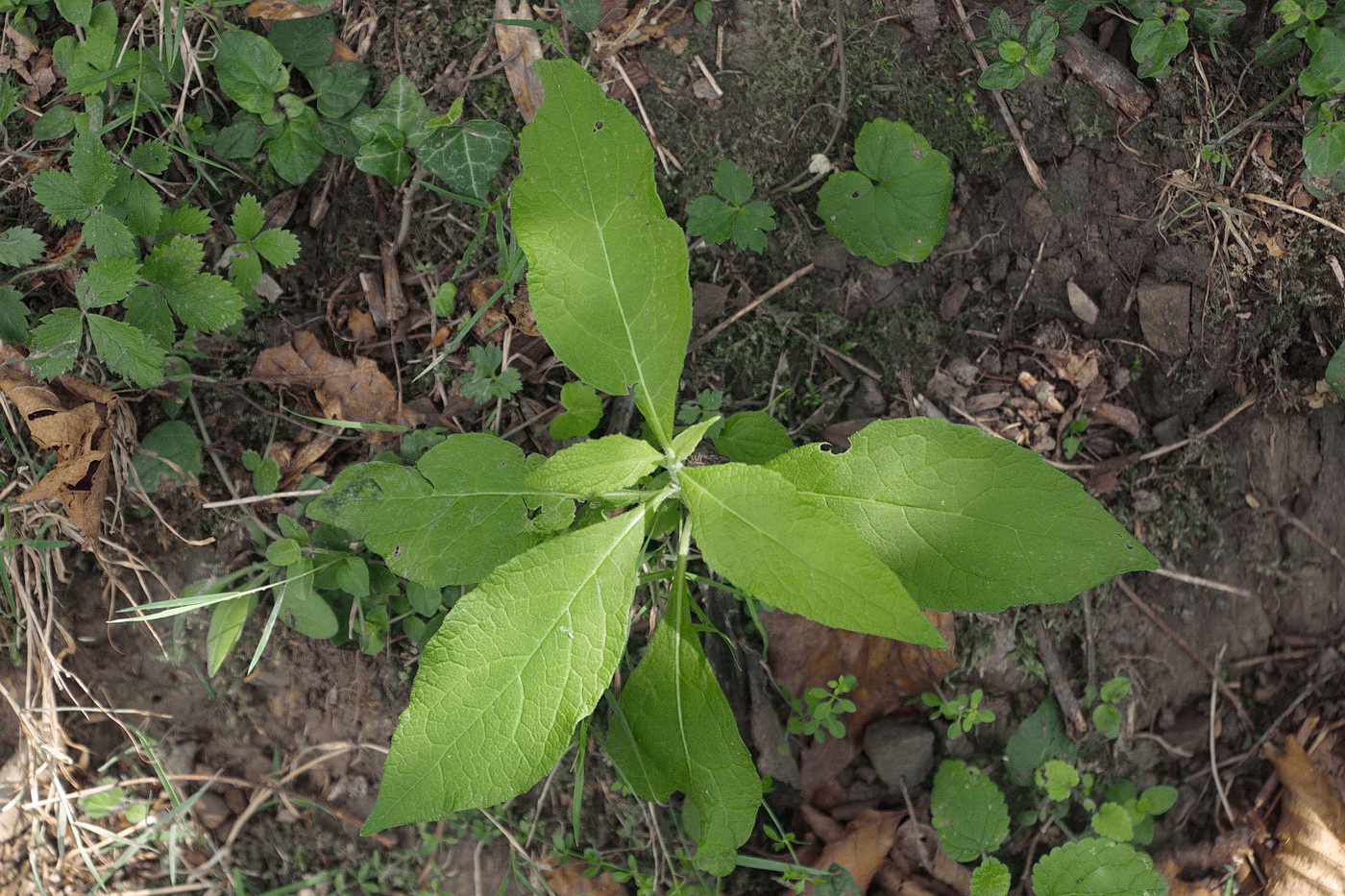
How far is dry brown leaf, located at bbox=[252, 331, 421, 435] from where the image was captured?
2.82 m

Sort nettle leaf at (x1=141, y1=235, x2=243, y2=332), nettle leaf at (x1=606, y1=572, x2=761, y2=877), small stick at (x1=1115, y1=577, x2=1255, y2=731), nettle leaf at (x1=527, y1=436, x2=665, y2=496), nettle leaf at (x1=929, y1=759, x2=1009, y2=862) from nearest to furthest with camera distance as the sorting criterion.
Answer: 1. nettle leaf at (x1=527, y1=436, x2=665, y2=496)
2. nettle leaf at (x1=606, y1=572, x2=761, y2=877)
3. nettle leaf at (x1=141, y1=235, x2=243, y2=332)
4. nettle leaf at (x1=929, y1=759, x2=1009, y2=862)
5. small stick at (x1=1115, y1=577, x2=1255, y2=731)

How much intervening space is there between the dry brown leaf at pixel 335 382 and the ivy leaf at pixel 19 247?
0.71 meters

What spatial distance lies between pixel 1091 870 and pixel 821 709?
101cm

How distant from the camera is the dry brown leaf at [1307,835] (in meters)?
3.01

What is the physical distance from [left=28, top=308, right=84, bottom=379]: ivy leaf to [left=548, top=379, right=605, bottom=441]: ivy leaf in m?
1.41

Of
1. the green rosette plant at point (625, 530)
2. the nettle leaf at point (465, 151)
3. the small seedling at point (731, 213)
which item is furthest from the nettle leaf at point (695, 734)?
the nettle leaf at point (465, 151)

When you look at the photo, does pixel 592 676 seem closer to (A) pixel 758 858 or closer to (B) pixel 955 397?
(A) pixel 758 858

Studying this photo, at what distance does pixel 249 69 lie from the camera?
8.83 ft

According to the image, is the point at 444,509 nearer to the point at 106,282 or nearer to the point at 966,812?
the point at 106,282

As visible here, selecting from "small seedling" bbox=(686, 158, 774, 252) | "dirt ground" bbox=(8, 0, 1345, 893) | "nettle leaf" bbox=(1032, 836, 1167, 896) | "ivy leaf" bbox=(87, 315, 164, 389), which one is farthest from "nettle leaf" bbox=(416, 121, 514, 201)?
"nettle leaf" bbox=(1032, 836, 1167, 896)

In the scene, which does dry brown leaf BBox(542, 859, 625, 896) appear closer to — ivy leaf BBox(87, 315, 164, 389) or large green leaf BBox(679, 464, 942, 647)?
large green leaf BBox(679, 464, 942, 647)

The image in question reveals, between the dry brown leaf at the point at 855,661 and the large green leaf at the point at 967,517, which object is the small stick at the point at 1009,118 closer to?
the large green leaf at the point at 967,517

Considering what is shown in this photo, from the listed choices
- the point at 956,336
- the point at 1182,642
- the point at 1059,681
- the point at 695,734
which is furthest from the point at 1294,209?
the point at 695,734

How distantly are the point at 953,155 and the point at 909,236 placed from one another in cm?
35
